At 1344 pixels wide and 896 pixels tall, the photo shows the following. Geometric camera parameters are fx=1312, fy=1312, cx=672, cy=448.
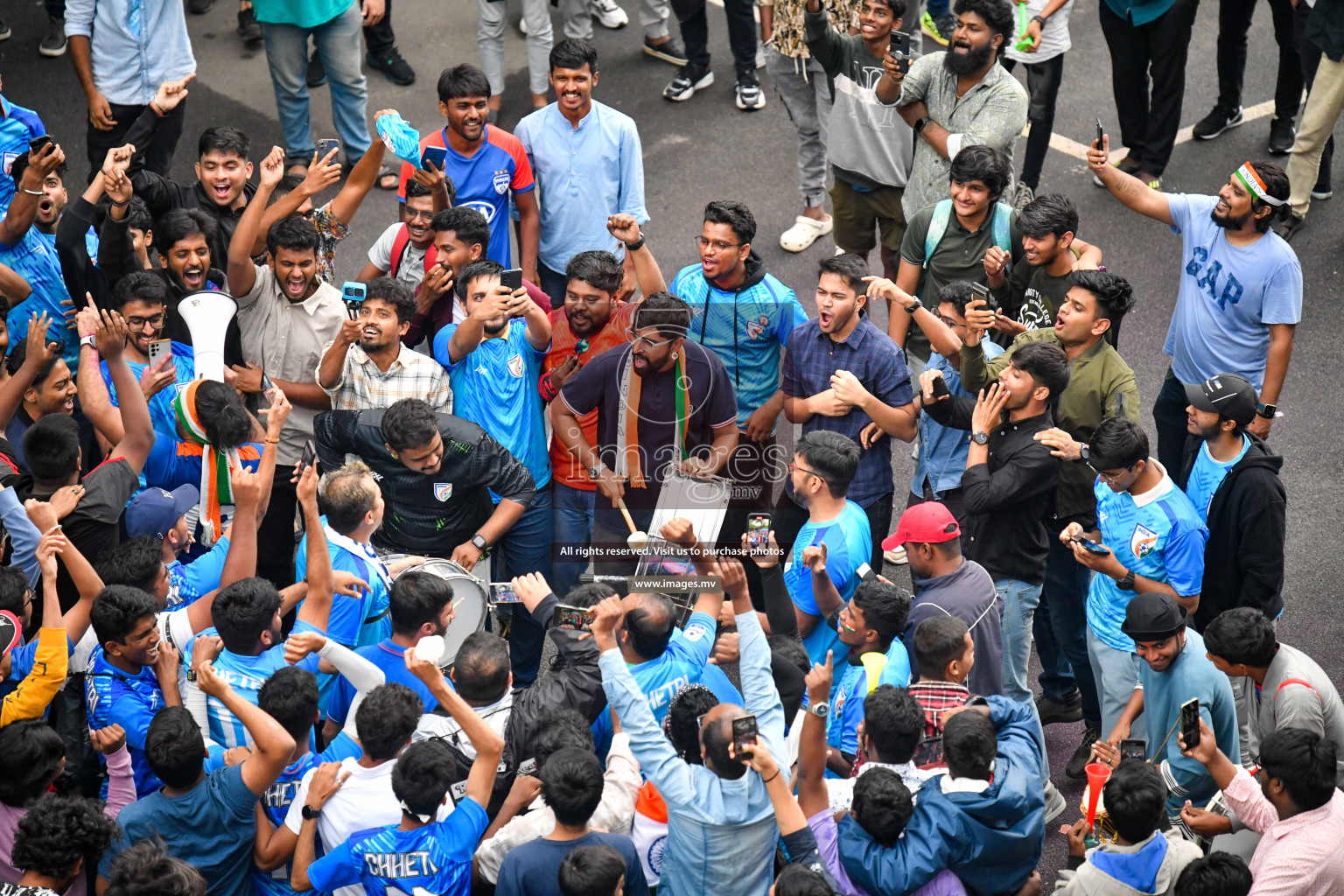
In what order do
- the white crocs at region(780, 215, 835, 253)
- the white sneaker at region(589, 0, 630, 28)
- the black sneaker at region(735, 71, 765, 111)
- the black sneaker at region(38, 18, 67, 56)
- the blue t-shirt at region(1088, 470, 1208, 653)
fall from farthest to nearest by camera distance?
the white sneaker at region(589, 0, 630, 28)
the black sneaker at region(38, 18, 67, 56)
the black sneaker at region(735, 71, 765, 111)
the white crocs at region(780, 215, 835, 253)
the blue t-shirt at region(1088, 470, 1208, 653)

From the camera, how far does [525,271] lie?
23.9 ft

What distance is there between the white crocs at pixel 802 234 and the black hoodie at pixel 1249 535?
3973 mm

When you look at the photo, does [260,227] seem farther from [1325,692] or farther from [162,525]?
[1325,692]

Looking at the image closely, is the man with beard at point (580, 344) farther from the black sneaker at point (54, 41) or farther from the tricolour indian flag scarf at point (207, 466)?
the black sneaker at point (54, 41)

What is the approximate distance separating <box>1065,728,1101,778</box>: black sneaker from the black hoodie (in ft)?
2.70

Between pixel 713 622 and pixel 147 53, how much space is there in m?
5.40

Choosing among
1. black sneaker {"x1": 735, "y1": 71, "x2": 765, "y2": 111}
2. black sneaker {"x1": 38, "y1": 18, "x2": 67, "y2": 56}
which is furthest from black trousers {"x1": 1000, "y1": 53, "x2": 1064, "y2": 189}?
black sneaker {"x1": 38, "y1": 18, "x2": 67, "y2": 56}

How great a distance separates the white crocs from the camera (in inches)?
348

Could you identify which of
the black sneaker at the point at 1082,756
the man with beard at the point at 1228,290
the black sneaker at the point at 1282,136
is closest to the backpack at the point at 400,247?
the man with beard at the point at 1228,290

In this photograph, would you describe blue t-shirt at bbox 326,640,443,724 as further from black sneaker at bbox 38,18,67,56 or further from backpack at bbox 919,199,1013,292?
black sneaker at bbox 38,18,67,56

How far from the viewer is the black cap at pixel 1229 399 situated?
5.22 meters

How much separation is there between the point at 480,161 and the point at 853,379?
8.44 feet

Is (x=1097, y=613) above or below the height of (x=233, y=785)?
below

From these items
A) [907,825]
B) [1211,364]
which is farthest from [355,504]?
[1211,364]
